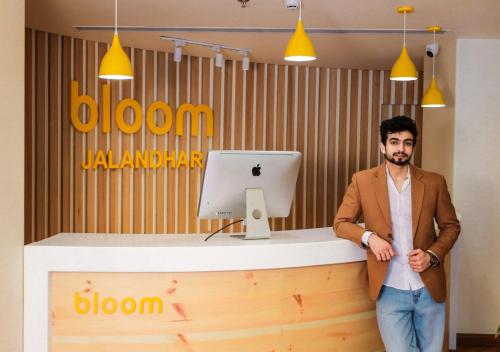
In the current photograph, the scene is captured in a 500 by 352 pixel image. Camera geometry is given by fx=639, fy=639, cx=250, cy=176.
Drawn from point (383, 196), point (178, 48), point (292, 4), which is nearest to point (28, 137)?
point (178, 48)

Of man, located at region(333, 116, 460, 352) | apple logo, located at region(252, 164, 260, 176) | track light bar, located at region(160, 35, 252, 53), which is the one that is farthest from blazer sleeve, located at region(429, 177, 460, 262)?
track light bar, located at region(160, 35, 252, 53)

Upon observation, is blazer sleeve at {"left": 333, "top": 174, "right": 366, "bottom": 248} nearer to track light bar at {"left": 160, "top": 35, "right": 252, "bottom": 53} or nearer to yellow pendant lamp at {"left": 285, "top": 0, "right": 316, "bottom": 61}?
yellow pendant lamp at {"left": 285, "top": 0, "right": 316, "bottom": 61}

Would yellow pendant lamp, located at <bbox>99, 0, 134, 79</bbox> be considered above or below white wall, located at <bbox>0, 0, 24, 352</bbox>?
above

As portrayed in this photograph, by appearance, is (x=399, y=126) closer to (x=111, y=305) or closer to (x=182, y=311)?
(x=182, y=311)

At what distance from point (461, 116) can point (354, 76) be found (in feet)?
9.01

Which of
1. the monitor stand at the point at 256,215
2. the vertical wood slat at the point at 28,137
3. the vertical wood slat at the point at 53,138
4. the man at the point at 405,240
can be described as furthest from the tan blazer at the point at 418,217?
the vertical wood slat at the point at 53,138

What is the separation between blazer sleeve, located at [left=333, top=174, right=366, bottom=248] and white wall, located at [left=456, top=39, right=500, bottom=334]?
249 centimetres

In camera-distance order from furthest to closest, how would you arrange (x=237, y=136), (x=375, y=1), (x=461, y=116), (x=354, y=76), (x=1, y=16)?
1. (x=354, y=76)
2. (x=237, y=136)
3. (x=461, y=116)
4. (x=375, y=1)
5. (x=1, y=16)

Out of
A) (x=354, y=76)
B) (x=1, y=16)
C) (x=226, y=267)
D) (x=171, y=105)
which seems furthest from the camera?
(x=354, y=76)

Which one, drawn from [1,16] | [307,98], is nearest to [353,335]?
[1,16]

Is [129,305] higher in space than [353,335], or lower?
higher

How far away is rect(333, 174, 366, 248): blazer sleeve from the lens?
3486 millimetres

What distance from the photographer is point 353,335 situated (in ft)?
12.5

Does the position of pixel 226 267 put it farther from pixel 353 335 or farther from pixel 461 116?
pixel 461 116
